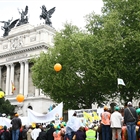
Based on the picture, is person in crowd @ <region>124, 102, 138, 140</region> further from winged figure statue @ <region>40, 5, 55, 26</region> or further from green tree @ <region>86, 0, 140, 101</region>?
winged figure statue @ <region>40, 5, 55, 26</region>

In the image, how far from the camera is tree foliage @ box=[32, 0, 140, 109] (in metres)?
27.5

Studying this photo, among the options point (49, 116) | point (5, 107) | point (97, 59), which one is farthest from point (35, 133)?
point (5, 107)

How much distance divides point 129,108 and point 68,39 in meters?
21.2

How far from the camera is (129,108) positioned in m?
13.1

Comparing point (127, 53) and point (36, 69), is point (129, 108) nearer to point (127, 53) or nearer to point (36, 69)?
point (127, 53)

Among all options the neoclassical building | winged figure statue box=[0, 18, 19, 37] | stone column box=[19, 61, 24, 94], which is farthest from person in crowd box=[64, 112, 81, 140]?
winged figure statue box=[0, 18, 19, 37]

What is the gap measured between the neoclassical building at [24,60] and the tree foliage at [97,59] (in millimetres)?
19085

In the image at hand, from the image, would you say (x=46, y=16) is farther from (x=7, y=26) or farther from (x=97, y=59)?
(x=97, y=59)

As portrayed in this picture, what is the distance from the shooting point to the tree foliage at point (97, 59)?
27.5 m

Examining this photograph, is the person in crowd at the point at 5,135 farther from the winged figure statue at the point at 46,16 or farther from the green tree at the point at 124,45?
the winged figure statue at the point at 46,16

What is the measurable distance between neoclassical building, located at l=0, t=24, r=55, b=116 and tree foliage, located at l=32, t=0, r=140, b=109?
19085mm

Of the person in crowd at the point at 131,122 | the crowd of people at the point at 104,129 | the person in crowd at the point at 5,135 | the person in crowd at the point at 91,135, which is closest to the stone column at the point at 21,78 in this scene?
the person in crowd at the point at 5,135

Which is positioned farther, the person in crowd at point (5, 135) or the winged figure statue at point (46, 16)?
the winged figure statue at point (46, 16)

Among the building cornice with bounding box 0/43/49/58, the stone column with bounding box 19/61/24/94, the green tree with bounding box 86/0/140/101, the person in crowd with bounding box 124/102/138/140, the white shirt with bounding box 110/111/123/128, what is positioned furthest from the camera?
the stone column with bounding box 19/61/24/94
